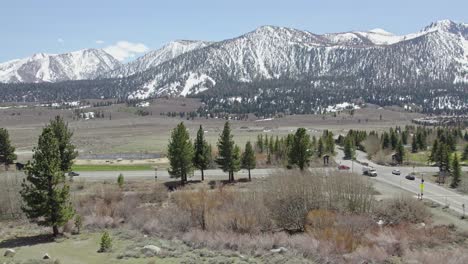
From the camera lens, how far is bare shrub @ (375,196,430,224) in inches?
1834

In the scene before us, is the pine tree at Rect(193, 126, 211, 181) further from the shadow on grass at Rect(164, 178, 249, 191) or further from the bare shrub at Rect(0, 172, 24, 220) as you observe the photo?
the bare shrub at Rect(0, 172, 24, 220)

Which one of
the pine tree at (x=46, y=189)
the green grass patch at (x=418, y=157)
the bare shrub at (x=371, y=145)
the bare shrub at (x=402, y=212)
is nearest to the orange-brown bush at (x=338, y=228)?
the bare shrub at (x=402, y=212)

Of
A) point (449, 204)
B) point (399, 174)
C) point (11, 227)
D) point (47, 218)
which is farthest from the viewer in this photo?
point (399, 174)

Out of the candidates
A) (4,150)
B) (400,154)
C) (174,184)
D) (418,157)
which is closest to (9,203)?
Answer: (174,184)

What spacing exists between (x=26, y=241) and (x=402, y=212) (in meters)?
37.4

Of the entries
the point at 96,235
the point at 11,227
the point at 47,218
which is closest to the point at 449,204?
the point at 96,235

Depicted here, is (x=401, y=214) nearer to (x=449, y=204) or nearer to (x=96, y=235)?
(x=449, y=204)

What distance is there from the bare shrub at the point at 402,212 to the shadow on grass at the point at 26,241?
108 feet

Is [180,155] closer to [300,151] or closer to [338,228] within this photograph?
[300,151]

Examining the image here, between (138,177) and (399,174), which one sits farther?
(399,174)

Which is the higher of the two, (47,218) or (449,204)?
(47,218)

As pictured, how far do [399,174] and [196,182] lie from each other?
38.7 meters

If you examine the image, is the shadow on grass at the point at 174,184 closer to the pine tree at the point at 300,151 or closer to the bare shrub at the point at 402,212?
the pine tree at the point at 300,151

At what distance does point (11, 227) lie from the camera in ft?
139
